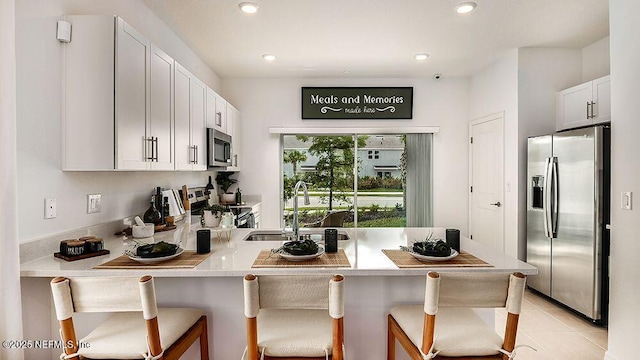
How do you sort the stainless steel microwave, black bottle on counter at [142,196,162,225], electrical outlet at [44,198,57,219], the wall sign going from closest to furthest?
1. electrical outlet at [44,198,57,219]
2. black bottle on counter at [142,196,162,225]
3. the stainless steel microwave
4. the wall sign

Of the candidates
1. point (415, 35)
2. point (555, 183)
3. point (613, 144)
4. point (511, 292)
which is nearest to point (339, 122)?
point (415, 35)

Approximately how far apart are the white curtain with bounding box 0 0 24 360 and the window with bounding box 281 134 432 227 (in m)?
3.89

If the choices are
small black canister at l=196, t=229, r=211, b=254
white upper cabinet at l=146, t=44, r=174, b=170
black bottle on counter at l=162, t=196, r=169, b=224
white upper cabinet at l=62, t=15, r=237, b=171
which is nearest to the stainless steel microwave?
black bottle on counter at l=162, t=196, r=169, b=224

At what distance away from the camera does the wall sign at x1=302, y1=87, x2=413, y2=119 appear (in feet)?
17.1

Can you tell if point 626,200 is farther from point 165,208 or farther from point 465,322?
point 165,208

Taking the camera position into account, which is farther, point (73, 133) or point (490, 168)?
point (490, 168)

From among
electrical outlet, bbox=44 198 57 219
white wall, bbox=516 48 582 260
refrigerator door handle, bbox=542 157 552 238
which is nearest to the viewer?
electrical outlet, bbox=44 198 57 219

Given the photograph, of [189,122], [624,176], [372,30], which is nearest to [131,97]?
[189,122]

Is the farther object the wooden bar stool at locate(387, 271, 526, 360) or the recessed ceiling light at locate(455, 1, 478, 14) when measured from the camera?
the recessed ceiling light at locate(455, 1, 478, 14)

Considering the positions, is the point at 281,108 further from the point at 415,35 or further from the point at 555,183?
the point at 555,183

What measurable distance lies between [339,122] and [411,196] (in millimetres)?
1531

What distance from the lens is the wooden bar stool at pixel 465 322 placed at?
4.62 ft

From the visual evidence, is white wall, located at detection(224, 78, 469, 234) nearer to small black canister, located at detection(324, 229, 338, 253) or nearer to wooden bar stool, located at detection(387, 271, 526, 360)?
small black canister, located at detection(324, 229, 338, 253)

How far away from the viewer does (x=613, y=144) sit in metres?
2.35
